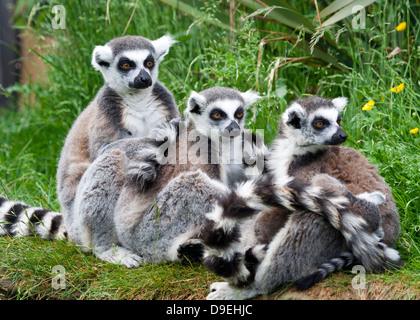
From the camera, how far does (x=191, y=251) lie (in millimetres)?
4332

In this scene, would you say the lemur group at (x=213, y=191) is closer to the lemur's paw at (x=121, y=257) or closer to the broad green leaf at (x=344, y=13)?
the lemur's paw at (x=121, y=257)

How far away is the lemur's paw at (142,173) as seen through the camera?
172 inches

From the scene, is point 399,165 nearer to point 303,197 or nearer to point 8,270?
point 303,197

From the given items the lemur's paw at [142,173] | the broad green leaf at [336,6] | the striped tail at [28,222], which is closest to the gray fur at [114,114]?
the striped tail at [28,222]

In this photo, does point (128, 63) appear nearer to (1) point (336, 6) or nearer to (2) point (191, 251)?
(2) point (191, 251)

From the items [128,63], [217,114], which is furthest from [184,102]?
[217,114]

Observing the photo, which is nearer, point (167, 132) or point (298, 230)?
point (298, 230)

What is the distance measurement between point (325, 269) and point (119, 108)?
245 centimetres

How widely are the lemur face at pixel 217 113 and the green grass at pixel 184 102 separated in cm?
114

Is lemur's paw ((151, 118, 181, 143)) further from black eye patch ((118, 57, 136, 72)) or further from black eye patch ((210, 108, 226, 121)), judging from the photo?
black eye patch ((118, 57, 136, 72))

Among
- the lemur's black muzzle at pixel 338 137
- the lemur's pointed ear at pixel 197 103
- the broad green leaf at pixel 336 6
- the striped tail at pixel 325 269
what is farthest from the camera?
the broad green leaf at pixel 336 6

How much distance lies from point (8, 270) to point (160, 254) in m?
1.36

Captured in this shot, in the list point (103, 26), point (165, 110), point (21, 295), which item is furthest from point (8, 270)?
point (103, 26)

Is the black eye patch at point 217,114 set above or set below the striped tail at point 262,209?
above
